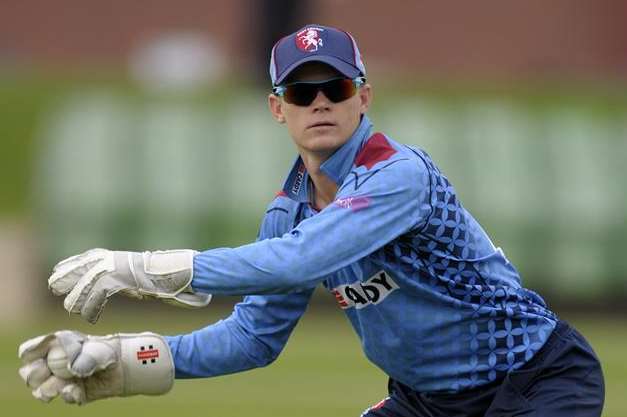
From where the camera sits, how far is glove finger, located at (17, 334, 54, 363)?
5.34 m

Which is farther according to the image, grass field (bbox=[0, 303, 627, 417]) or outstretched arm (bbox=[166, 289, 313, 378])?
grass field (bbox=[0, 303, 627, 417])

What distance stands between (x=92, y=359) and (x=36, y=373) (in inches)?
7.9

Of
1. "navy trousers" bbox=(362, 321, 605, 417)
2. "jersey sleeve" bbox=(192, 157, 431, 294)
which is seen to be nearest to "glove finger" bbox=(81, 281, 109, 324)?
"jersey sleeve" bbox=(192, 157, 431, 294)

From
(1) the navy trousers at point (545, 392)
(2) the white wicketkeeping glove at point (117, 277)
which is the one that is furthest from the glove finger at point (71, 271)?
(1) the navy trousers at point (545, 392)

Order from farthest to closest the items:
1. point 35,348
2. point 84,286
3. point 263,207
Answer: point 263,207, point 35,348, point 84,286

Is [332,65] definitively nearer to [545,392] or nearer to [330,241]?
[330,241]

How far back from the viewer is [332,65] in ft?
17.9

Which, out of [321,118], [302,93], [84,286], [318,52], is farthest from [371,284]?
[84,286]

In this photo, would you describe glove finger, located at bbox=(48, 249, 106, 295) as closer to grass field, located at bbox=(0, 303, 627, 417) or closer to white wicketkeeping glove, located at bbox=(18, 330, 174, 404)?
white wicketkeeping glove, located at bbox=(18, 330, 174, 404)

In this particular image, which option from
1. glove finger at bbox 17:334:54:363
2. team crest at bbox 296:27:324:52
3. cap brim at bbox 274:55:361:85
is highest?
team crest at bbox 296:27:324:52

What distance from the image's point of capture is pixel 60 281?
16.5ft

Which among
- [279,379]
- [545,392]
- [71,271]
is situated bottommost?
[279,379]

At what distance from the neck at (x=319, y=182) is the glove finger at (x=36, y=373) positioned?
3.86 ft

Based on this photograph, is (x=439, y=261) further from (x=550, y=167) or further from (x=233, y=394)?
(x=550, y=167)
